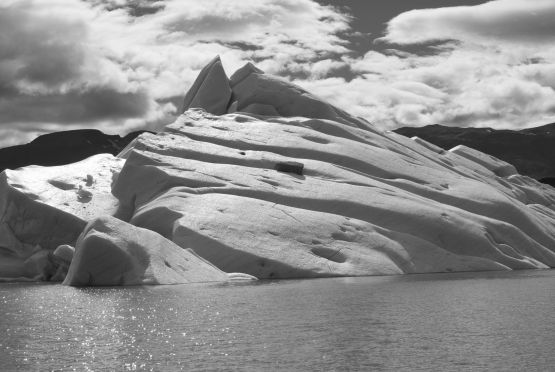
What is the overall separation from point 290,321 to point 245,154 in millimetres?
46209

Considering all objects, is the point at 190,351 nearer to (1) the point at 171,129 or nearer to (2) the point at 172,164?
(2) the point at 172,164

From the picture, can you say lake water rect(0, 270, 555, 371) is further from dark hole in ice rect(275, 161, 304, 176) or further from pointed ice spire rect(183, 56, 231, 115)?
pointed ice spire rect(183, 56, 231, 115)

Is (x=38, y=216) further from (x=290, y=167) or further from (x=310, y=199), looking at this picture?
(x=310, y=199)

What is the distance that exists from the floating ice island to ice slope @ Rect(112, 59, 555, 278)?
146 millimetres

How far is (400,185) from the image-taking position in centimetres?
8125

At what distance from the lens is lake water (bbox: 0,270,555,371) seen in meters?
26.1

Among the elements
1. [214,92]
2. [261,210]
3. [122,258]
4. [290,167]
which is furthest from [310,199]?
[214,92]

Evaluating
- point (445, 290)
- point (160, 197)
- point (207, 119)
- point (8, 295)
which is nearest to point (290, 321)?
point (445, 290)

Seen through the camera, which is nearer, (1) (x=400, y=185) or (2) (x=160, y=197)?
(2) (x=160, y=197)

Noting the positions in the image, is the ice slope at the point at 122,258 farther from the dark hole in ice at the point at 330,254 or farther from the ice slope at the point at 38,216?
the ice slope at the point at 38,216

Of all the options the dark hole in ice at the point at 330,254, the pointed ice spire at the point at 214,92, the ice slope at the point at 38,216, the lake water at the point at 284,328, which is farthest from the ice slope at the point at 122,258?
the pointed ice spire at the point at 214,92

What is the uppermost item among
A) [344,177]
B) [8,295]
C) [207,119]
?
[207,119]

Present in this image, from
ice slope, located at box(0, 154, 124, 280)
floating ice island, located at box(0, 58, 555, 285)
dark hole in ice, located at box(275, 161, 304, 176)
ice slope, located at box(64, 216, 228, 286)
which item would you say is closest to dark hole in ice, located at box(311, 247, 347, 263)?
floating ice island, located at box(0, 58, 555, 285)

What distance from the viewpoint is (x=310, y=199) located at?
72062mm
